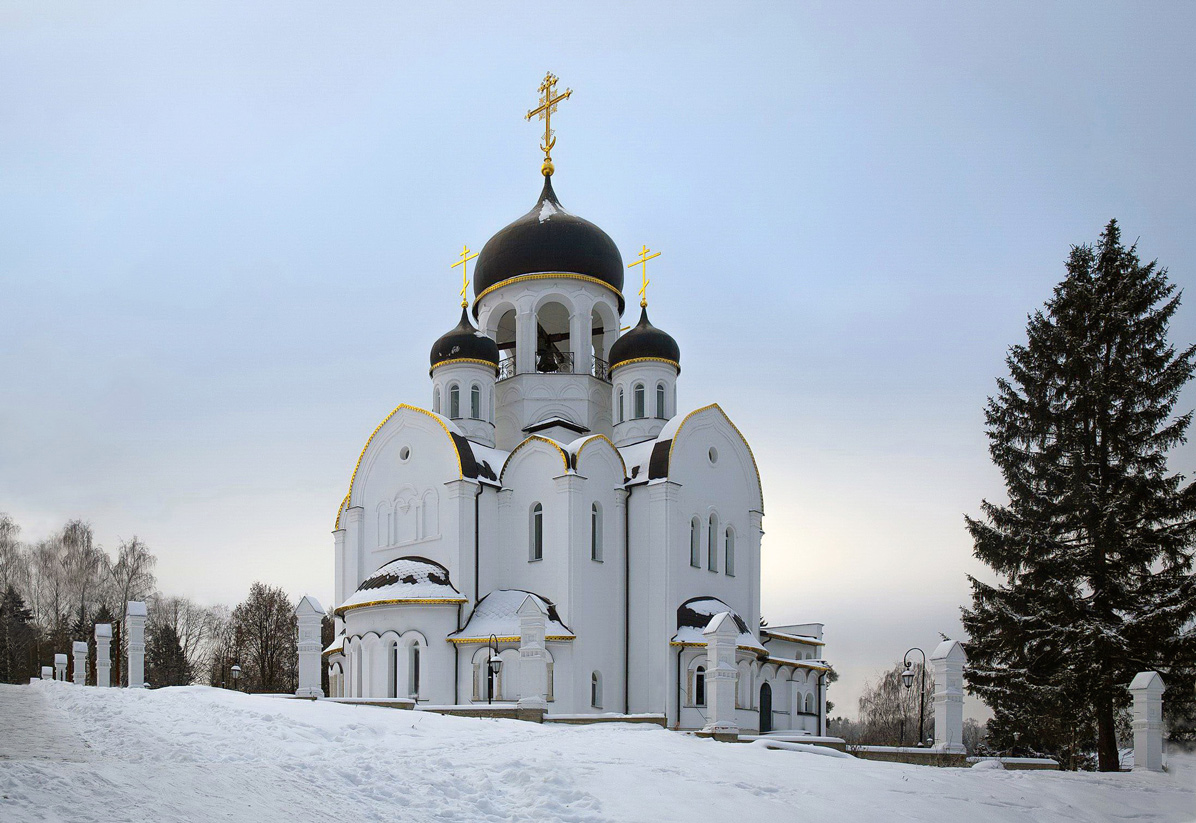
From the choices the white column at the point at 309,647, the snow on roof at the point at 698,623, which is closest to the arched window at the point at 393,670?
the white column at the point at 309,647

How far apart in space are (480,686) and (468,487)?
4.46m

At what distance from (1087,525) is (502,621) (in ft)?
39.5

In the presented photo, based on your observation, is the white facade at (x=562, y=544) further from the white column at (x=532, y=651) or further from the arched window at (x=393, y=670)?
the white column at (x=532, y=651)

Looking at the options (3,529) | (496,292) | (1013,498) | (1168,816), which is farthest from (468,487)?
(1168,816)

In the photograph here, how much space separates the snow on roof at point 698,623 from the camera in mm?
24114

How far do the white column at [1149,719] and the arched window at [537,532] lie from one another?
1241 centimetres

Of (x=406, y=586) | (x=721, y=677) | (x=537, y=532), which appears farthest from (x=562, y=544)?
(x=721, y=677)

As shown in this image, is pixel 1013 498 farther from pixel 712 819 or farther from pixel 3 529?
pixel 3 529

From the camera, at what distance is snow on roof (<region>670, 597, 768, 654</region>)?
2411 centimetres

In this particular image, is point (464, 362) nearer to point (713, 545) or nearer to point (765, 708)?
point (713, 545)

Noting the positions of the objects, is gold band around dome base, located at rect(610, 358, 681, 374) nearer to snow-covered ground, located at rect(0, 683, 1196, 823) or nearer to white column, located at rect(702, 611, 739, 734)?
white column, located at rect(702, 611, 739, 734)

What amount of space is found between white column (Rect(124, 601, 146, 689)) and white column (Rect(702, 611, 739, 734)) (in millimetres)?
10545

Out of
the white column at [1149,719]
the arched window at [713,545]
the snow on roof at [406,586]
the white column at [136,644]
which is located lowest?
the white column at [1149,719]

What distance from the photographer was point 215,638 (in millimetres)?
52375
